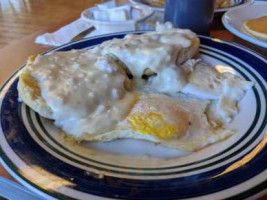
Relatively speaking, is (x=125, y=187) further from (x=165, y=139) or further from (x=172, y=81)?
(x=172, y=81)

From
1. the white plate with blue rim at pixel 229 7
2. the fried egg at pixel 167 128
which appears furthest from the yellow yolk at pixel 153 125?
the white plate with blue rim at pixel 229 7

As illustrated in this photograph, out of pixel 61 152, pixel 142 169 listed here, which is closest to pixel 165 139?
pixel 142 169

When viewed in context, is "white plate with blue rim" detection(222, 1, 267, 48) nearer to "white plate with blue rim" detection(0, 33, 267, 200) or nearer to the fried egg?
"white plate with blue rim" detection(0, 33, 267, 200)

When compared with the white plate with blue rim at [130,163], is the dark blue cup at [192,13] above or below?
above

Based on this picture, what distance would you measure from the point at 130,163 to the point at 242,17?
0.72 metres

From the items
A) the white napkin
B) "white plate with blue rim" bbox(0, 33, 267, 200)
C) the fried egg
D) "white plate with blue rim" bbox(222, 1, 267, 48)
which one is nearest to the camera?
"white plate with blue rim" bbox(0, 33, 267, 200)

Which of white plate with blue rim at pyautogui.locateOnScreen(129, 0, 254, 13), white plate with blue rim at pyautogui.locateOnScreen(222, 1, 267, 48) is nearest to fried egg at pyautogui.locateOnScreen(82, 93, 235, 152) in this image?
white plate with blue rim at pyautogui.locateOnScreen(222, 1, 267, 48)

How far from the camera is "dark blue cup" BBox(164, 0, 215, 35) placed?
98 cm

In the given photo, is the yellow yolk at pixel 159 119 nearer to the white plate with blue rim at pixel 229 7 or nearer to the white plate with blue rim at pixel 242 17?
the white plate with blue rim at pixel 242 17

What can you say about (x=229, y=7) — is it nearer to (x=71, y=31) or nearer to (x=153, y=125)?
(x=71, y=31)

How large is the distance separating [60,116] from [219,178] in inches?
13.3

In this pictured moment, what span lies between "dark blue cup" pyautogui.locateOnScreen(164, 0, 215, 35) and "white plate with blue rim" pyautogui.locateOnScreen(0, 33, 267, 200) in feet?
1.03

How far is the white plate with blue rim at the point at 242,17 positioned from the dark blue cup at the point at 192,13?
67 millimetres

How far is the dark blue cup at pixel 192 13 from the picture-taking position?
0.98 m
